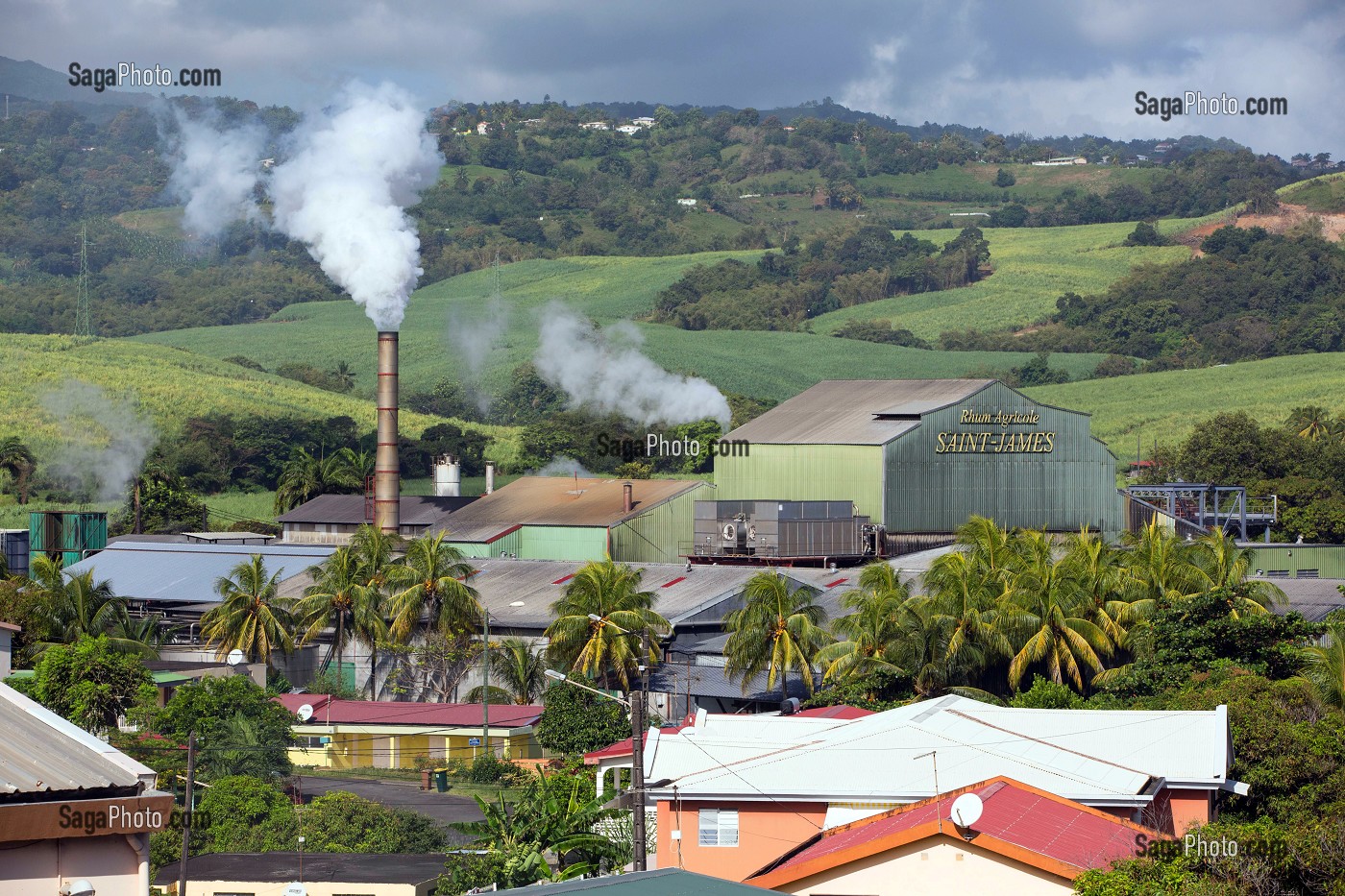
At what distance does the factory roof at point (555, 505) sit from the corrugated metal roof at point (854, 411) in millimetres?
5006

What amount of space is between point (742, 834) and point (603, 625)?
106 ft

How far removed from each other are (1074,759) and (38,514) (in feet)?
252

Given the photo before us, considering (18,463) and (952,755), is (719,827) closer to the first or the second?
(952,755)

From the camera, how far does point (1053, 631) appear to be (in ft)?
196

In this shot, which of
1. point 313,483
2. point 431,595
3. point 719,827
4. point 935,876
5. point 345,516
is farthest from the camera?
point 313,483

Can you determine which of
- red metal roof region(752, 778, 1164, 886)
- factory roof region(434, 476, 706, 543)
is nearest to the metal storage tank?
factory roof region(434, 476, 706, 543)

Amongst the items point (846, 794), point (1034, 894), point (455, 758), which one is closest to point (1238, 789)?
point (846, 794)

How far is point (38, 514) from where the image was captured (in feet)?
322

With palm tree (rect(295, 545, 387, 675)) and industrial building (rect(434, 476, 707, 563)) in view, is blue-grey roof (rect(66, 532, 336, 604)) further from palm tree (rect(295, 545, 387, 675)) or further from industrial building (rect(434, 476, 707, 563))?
palm tree (rect(295, 545, 387, 675))

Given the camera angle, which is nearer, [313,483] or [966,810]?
[966,810]

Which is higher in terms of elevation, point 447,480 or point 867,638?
point 447,480

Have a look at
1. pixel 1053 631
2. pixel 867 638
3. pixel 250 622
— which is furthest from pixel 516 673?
pixel 1053 631

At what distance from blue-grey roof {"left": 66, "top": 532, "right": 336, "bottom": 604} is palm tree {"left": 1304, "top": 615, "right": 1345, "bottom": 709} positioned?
50.1m

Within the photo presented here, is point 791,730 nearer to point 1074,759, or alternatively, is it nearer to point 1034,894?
point 1074,759
